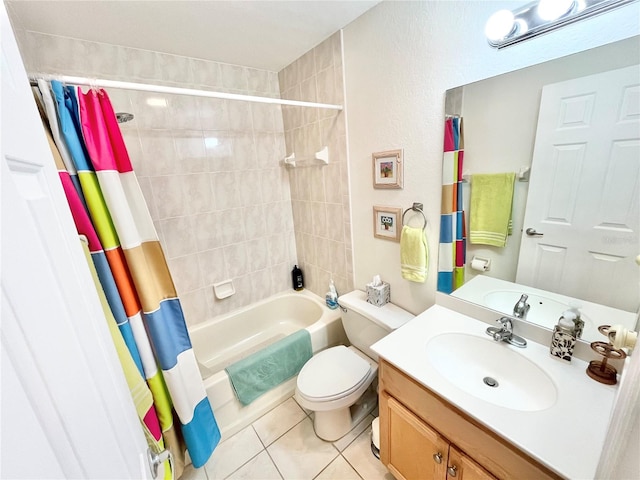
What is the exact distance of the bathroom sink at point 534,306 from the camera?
0.99m

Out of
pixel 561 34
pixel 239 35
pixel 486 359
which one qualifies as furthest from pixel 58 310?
pixel 239 35

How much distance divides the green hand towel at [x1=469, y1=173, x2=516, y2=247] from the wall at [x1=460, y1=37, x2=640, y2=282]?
2 cm

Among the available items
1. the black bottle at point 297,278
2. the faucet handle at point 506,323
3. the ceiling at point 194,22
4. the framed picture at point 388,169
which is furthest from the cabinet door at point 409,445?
the ceiling at point 194,22

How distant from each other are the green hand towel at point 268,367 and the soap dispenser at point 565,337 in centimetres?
127

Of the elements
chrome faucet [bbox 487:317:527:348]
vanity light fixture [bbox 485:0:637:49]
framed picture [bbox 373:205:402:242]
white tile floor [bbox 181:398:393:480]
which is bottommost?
white tile floor [bbox 181:398:393:480]

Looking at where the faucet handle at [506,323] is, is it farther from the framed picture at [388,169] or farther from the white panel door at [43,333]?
the white panel door at [43,333]

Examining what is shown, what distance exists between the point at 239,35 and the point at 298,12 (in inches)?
15.6

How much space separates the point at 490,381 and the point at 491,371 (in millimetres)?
47

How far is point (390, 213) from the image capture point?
148 centimetres

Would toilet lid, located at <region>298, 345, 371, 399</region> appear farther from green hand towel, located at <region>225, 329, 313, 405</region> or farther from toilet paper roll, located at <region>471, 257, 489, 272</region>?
toilet paper roll, located at <region>471, 257, 489, 272</region>

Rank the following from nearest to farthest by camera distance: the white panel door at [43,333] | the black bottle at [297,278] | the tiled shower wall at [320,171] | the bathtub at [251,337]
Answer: the white panel door at [43,333] → the bathtub at [251,337] → the tiled shower wall at [320,171] → the black bottle at [297,278]

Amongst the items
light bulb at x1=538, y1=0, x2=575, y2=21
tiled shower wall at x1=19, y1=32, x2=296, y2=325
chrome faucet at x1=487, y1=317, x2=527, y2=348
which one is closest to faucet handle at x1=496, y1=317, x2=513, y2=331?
chrome faucet at x1=487, y1=317, x2=527, y2=348

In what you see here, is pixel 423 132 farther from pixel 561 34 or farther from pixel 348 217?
pixel 348 217

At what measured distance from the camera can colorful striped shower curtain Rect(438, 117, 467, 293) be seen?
1.15 meters
